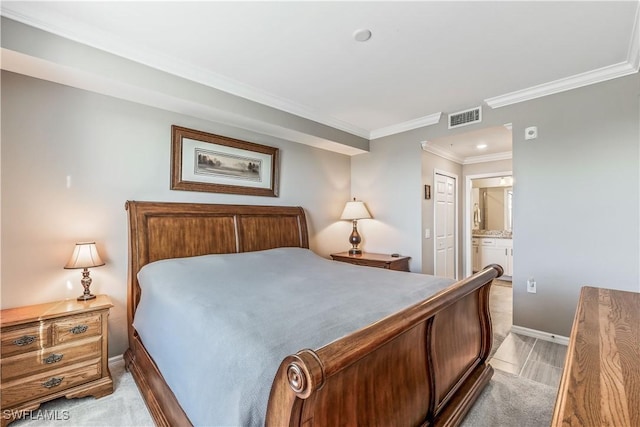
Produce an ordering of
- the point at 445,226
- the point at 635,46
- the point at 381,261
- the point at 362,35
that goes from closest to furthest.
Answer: the point at 362,35, the point at 635,46, the point at 381,261, the point at 445,226

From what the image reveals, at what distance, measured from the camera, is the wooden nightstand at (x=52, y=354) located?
66.7 inches

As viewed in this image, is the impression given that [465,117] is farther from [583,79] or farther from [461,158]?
[461,158]

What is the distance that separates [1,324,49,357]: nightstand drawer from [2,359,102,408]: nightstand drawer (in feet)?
0.61

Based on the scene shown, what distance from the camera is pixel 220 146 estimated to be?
2984 mm

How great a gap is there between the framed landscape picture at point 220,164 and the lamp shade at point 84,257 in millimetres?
817

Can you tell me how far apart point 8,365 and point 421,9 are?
3.29m

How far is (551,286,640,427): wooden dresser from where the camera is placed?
63cm

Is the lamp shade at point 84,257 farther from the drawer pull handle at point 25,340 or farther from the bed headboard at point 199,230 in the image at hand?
the drawer pull handle at point 25,340

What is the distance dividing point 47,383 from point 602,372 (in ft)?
9.14

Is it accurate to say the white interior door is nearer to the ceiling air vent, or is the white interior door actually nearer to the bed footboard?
the ceiling air vent

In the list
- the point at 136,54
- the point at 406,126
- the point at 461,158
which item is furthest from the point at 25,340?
the point at 461,158

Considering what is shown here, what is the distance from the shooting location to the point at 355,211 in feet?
13.4

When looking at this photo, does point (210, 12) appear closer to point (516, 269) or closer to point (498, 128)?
point (498, 128)

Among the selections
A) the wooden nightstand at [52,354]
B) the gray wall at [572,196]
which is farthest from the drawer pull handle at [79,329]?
the gray wall at [572,196]
